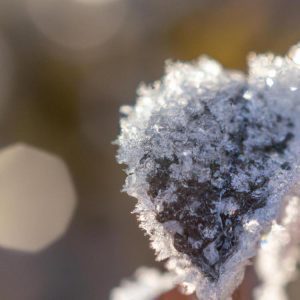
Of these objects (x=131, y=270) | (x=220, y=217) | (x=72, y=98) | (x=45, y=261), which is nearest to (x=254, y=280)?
(x=220, y=217)

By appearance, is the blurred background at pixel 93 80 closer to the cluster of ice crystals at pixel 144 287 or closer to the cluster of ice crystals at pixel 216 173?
the cluster of ice crystals at pixel 144 287

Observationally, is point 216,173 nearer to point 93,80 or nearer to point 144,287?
point 144,287

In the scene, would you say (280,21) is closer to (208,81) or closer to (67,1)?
(67,1)

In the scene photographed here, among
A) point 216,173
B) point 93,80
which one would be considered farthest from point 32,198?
point 216,173

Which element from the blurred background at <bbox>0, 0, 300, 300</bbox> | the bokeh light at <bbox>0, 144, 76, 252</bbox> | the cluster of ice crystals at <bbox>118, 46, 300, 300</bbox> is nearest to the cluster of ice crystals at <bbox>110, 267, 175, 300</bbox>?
the cluster of ice crystals at <bbox>118, 46, 300, 300</bbox>

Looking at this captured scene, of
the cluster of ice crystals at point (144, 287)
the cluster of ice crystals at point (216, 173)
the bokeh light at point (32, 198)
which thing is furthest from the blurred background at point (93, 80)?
the cluster of ice crystals at point (216, 173)

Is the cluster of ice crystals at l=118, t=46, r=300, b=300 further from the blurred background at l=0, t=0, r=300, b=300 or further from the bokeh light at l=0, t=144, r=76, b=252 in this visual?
the bokeh light at l=0, t=144, r=76, b=252
